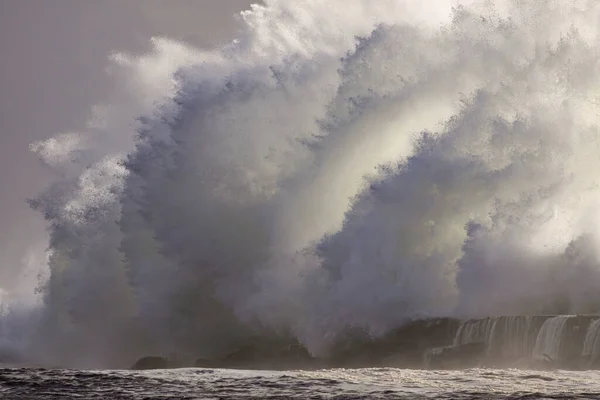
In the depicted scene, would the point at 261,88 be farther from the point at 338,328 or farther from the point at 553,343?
the point at 553,343

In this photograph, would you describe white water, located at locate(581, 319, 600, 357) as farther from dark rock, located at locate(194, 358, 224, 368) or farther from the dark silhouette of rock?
the dark silhouette of rock

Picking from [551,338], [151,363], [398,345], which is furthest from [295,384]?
[151,363]

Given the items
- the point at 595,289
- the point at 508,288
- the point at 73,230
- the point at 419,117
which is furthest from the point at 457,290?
the point at 73,230

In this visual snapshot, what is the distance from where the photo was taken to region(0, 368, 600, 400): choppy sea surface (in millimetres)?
14773

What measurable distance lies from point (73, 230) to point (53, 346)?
Answer: 232 inches

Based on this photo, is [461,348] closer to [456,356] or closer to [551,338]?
[456,356]

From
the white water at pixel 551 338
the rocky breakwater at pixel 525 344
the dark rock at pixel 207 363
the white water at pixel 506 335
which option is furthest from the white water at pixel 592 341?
the dark rock at pixel 207 363

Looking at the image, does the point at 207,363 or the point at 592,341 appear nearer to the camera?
the point at 592,341

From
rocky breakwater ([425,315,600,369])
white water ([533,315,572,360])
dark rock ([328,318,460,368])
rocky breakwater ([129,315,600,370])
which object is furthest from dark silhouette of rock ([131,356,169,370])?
white water ([533,315,572,360])

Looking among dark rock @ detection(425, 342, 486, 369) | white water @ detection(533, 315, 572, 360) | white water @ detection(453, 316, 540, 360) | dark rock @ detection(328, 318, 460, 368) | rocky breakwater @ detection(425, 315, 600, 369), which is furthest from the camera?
dark rock @ detection(328, 318, 460, 368)

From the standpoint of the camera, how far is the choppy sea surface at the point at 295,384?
14773 millimetres

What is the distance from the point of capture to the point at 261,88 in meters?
38.0

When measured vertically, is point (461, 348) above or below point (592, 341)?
above

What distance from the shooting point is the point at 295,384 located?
53.4 ft
